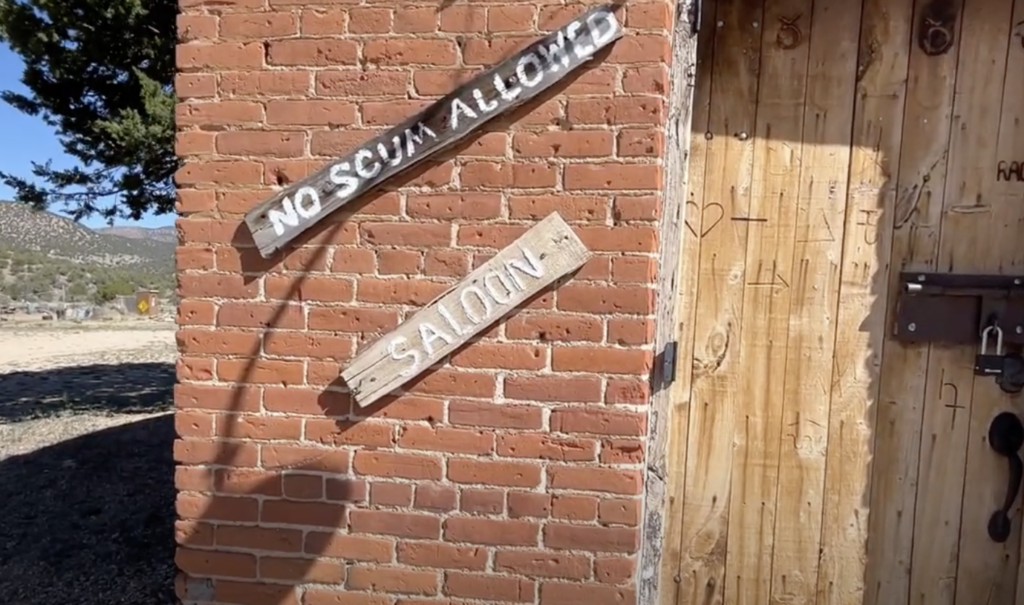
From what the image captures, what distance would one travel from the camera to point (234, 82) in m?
2.48

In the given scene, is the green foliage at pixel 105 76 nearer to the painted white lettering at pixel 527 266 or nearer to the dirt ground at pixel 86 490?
the dirt ground at pixel 86 490

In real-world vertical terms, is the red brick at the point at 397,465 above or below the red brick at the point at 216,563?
above

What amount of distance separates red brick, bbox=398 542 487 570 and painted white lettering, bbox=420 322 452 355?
23.2 inches

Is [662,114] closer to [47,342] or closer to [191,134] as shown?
[191,134]

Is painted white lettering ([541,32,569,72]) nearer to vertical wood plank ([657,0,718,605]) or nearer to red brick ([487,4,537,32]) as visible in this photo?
red brick ([487,4,537,32])

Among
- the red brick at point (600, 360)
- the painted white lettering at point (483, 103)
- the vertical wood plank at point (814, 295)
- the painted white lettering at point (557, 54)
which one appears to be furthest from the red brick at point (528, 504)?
the painted white lettering at point (557, 54)

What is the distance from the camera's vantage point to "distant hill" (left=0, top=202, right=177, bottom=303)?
37.1 meters

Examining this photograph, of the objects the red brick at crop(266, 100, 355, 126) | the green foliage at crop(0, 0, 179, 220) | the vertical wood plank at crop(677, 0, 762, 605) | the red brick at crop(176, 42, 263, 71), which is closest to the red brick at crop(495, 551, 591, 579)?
the vertical wood plank at crop(677, 0, 762, 605)

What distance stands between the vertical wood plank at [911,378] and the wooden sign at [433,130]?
0.96 m

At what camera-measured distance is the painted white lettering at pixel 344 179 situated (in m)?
2.38

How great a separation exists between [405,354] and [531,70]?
2.90ft

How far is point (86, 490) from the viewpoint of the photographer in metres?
6.20

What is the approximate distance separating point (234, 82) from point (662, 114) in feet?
4.21

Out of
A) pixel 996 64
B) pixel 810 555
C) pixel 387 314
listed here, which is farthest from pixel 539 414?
pixel 996 64
